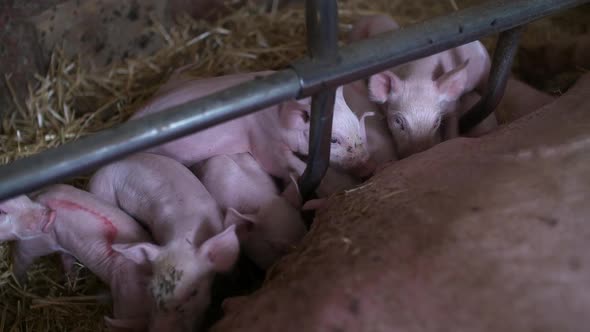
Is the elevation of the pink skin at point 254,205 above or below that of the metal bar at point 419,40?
below

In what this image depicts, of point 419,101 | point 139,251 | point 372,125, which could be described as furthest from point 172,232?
point 419,101

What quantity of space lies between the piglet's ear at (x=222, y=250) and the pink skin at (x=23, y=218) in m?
0.61

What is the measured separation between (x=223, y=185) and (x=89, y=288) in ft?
2.11

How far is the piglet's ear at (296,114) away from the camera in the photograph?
7.33ft

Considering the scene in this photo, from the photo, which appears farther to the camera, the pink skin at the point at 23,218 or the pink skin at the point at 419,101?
the pink skin at the point at 419,101

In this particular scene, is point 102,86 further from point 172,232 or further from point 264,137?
point 172,232

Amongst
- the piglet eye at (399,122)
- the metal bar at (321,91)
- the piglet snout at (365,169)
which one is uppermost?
the metal bar at (321,91)

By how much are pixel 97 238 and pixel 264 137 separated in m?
0.75

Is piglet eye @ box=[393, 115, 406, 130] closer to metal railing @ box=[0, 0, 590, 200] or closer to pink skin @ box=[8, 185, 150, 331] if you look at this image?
metal railing @ box=[0, 0, 590, 200]

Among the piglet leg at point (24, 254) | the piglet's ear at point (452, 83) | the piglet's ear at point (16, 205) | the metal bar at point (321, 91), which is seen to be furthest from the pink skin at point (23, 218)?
the piglet's ear at point (452, 83)

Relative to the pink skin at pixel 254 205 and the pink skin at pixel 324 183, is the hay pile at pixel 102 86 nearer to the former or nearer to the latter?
the pink skin at pixel 254 205

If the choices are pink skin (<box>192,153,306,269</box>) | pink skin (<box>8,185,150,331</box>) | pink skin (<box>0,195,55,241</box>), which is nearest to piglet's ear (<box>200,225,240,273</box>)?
pink skin (<box>192,153,306,269</box>)

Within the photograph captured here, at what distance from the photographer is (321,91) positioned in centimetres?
160

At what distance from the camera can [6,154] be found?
253cm
